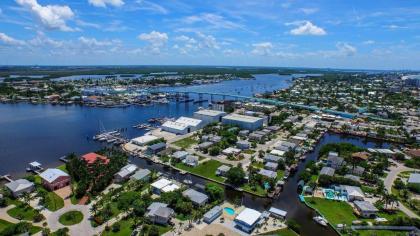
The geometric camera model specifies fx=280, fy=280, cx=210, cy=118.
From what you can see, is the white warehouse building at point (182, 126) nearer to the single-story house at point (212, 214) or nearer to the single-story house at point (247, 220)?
the single-story house at point (212, 214)

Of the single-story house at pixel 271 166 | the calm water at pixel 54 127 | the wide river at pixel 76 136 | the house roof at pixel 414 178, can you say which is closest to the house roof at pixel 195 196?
the wide river at pixel 76 136

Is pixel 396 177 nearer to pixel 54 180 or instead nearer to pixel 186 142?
pixel 186 142

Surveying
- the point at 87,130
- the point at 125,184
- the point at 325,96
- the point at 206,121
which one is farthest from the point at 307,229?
the point at 325,96

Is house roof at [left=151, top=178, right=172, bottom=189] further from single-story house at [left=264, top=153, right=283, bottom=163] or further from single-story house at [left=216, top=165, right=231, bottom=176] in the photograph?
single-story house at [left=264, top=153, right=283, bottom=163]

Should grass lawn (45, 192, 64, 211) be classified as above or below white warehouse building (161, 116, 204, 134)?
below

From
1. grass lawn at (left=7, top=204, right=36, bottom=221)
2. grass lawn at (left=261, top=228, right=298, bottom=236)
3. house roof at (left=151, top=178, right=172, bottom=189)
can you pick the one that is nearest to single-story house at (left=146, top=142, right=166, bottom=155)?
house roof at (left=151, top=178, right=172, bottom=189)

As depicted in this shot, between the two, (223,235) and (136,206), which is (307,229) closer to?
(223,235)

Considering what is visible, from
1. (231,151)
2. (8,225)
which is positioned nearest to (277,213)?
(231,151)
